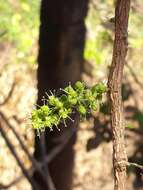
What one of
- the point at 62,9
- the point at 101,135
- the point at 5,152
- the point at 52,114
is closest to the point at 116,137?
the point at 52,114

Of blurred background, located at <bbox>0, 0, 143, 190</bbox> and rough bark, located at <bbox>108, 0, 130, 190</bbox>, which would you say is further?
blurred background, located at <bbox>0, 0, 143, 190</bbox>

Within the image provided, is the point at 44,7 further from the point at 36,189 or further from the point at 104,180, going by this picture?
the point at 104,180

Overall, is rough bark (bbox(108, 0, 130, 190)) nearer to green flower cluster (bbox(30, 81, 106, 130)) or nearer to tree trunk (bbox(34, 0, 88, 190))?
green flower cluster (bbox(30, 81, 106, 130))

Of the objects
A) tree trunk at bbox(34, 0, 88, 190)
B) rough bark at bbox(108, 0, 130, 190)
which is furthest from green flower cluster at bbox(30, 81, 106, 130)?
tree trunk at bbox(34, 0, 88, 190)

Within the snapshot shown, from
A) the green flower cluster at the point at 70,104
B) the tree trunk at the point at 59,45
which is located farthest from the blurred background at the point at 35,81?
the green flower cluster at the point at 70,104

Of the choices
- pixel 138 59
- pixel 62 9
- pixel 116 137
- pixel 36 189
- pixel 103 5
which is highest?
pixel 103 5

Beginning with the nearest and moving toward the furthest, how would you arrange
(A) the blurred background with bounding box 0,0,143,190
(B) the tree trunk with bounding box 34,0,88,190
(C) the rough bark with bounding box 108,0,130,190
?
(C) the rough bark with bounding box 108,0,130,190
(B) the tree trunk with bounding box 34,0,88,190
(A) the blurred background with bounding box 0,0,143,190
